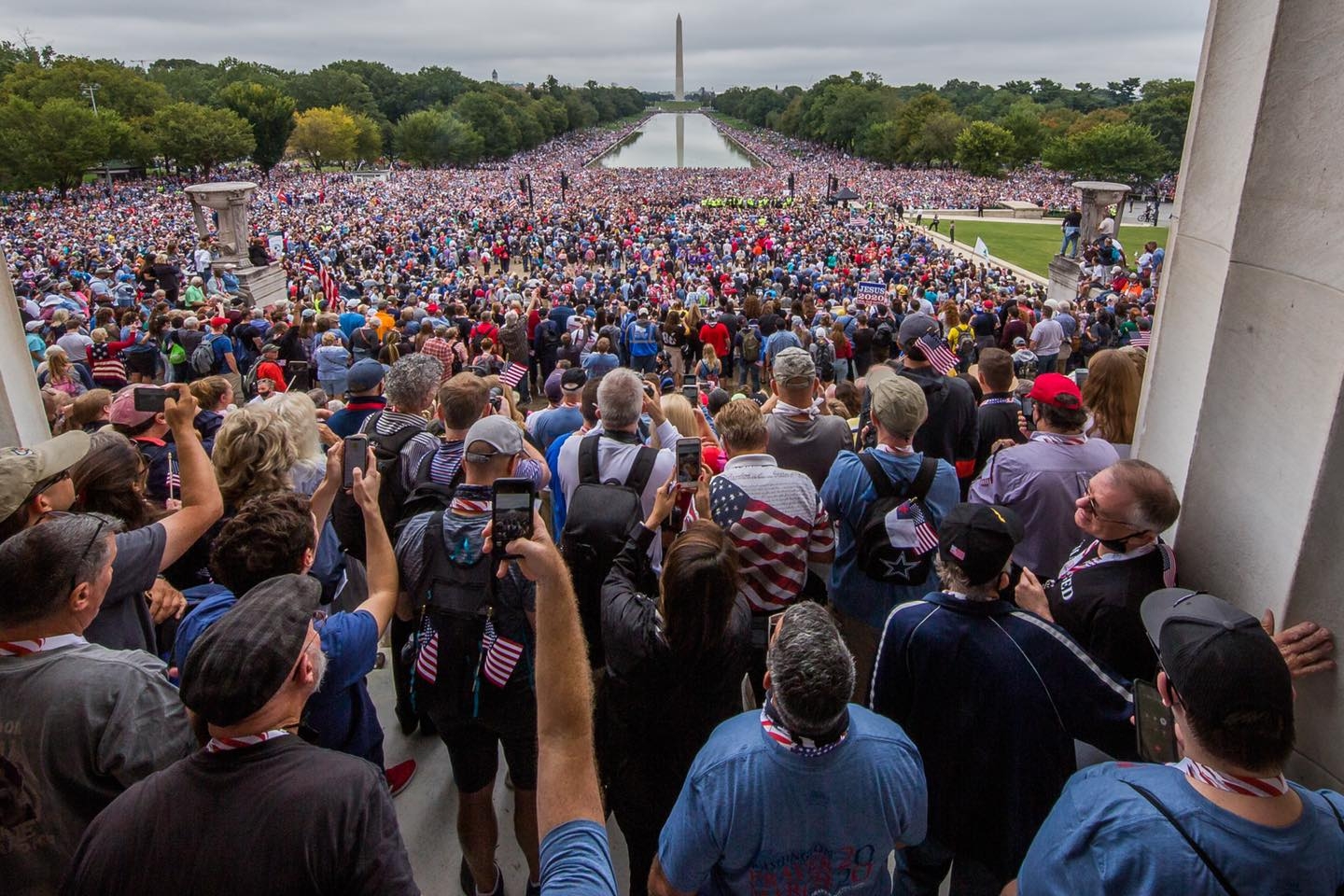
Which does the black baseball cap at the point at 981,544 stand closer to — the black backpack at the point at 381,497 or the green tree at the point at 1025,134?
the black backpack at the point at 381,497

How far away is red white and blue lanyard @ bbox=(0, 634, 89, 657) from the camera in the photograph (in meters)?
2.05

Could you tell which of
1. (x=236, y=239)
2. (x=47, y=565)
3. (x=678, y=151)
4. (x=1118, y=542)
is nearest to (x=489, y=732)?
(x=47, y=565)

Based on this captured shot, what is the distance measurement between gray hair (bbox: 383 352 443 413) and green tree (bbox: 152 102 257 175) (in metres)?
74.2

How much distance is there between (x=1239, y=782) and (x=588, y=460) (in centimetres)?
268

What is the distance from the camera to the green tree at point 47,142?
53.1 metres

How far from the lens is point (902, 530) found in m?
3.24

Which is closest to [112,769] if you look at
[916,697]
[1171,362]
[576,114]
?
[916,697]

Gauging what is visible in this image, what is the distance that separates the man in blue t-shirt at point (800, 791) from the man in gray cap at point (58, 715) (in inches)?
54.6

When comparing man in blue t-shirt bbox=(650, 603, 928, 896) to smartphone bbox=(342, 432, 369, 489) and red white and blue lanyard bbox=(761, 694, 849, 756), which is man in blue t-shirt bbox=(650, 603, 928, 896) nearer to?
red white and blue lanyard bbox=(761, 694, 849, 756)

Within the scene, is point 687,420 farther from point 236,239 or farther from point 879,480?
point 236,239

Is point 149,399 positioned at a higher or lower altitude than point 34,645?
higher

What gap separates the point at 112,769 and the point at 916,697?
2202 mm

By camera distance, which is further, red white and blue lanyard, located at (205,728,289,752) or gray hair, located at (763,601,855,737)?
gray hair, located at (763,601,855,737)

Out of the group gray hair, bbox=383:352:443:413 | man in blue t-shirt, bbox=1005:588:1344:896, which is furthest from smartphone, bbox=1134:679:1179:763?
gray hair, bbox=383:352:443:413
